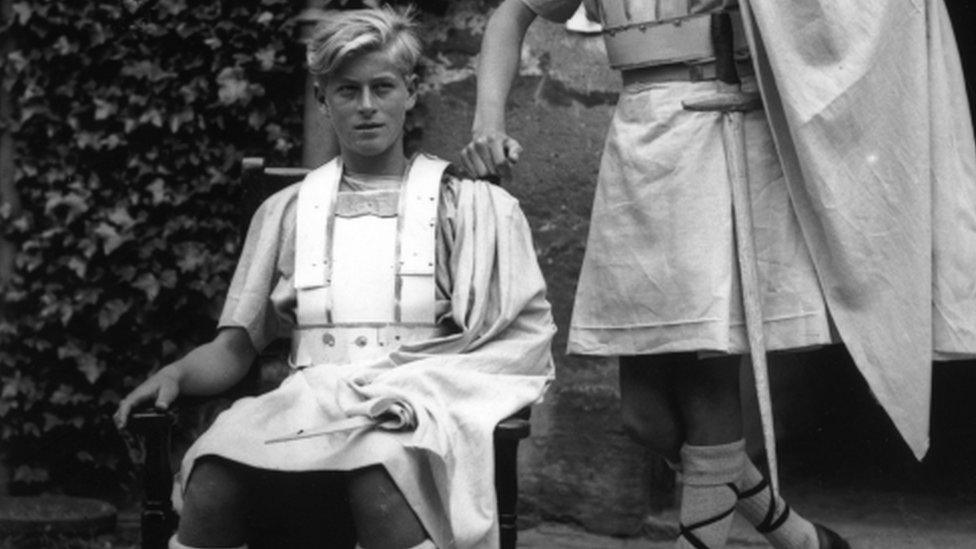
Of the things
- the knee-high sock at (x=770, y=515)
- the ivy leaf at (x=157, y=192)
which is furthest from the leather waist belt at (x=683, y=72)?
the ivy leaf at (x=157, y=192)

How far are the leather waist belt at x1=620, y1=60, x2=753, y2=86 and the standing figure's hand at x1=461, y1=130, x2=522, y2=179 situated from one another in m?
0.28

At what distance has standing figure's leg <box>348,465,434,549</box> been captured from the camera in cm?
274

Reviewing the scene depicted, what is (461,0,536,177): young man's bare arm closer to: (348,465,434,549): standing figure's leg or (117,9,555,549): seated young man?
(117,9,555,549): seated young man

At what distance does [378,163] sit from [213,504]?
30.1 inches

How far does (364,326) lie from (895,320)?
95cm

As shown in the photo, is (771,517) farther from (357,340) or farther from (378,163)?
(378,163)

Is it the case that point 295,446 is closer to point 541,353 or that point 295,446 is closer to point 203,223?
point 541,353

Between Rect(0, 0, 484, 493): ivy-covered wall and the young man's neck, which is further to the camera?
Rect(0, 0, 484, 493): ivy-covered wall

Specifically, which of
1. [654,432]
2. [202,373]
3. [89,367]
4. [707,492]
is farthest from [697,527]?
[89,367]

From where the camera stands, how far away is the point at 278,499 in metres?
2.93

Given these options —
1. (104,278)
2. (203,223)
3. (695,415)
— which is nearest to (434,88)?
(203,223)

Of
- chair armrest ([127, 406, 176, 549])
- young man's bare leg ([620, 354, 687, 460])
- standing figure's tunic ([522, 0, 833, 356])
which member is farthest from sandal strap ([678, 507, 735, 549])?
chair armrest ([127, 406, 176, 549])

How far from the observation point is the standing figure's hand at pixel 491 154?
3184 mm

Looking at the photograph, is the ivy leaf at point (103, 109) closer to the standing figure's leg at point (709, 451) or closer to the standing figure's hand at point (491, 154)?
the standing figure's hand at point (491, 154)
